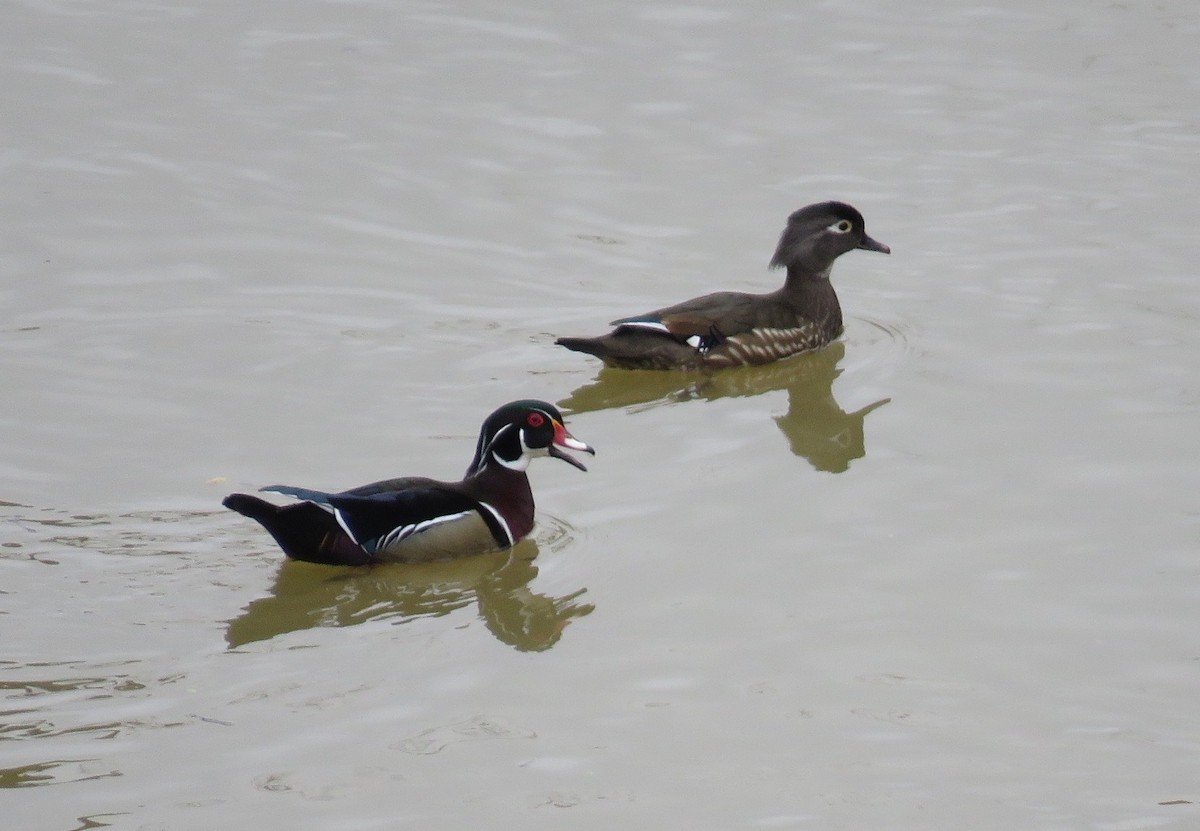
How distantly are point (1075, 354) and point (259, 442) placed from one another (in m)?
5.13

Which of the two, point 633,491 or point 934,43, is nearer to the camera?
point 633,491

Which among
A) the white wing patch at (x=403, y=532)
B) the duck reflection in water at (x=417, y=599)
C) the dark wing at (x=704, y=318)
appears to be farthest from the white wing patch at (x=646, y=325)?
the white wing patch at (x=403, y=532)

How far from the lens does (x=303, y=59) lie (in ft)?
56.9

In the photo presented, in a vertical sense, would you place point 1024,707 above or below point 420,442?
below

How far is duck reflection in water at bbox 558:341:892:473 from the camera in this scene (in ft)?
34.3

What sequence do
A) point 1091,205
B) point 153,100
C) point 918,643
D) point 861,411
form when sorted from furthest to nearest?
point 153,100 < point 1091,205 < point 861,411 < point 918,643

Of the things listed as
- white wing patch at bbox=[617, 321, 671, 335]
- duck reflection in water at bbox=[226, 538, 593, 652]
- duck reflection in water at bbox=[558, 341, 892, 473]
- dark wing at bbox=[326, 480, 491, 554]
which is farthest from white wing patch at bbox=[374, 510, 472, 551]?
white wing patch at bbox=[617, 321, 671, 335]

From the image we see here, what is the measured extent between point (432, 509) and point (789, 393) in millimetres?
3609

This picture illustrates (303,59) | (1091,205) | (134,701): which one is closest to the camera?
(134,701)

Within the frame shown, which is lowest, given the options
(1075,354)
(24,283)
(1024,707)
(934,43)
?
(1024,707)

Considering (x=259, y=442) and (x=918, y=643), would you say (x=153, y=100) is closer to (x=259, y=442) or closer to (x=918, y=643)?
(x=259, y=442)

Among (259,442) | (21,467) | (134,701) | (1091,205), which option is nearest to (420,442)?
(259,442)

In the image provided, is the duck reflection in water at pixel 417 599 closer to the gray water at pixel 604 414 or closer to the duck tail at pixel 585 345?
the gray water at pixel 604 414

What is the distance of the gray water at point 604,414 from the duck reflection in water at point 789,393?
0.04 meters
